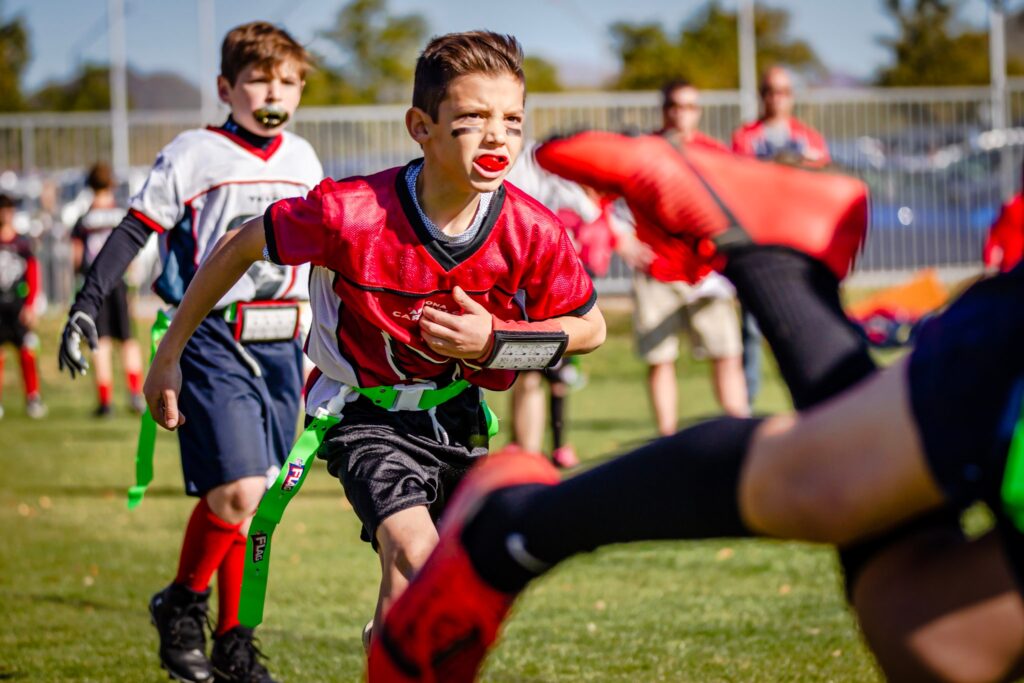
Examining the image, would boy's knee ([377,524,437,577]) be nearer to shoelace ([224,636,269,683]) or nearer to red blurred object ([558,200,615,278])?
shoelace ([224,636,269,683])

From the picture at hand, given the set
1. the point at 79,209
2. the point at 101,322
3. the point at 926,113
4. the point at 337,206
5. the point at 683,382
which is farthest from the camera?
the point at 926,113

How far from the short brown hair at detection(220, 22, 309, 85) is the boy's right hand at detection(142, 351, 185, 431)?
1.40 m

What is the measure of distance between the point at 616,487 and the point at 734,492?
0.21m

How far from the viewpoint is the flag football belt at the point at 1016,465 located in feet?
6.06

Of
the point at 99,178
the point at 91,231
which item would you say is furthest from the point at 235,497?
the point at 99,178

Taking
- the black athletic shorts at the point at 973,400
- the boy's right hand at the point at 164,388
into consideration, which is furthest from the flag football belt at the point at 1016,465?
the boy's right hand at the point at 164,388

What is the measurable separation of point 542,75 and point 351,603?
89.2 feet

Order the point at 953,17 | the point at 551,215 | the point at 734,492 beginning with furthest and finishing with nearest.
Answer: the point at 953,17 < the point at 551,215 < the point at 734,492

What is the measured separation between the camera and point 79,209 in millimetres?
16734

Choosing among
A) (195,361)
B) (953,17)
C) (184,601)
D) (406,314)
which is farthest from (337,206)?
(953,17)

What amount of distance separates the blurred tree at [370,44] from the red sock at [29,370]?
66.1 feet

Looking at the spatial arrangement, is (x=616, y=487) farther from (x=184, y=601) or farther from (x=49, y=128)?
(x=49, y=128)

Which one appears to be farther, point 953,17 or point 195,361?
point 953,17

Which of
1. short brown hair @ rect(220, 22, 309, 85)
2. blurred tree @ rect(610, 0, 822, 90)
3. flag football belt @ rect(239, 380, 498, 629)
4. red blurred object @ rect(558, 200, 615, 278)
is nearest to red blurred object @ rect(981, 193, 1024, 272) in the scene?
red blurred object @ rect(558, 200, 615, 278)
